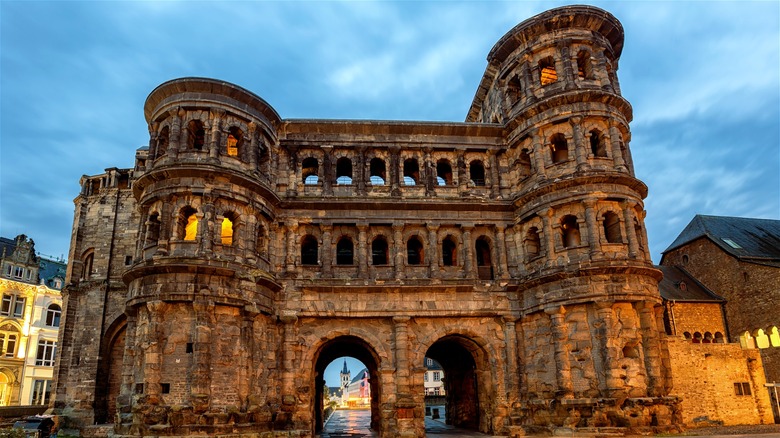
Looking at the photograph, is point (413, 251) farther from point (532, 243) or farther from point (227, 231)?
point (227, 231)

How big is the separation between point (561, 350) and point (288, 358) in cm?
1174

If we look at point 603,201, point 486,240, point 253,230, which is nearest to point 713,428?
point 603,201

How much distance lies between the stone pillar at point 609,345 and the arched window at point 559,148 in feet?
25.2

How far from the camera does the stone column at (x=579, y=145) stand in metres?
24.0

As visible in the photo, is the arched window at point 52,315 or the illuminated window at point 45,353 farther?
the arched window at point 52,315

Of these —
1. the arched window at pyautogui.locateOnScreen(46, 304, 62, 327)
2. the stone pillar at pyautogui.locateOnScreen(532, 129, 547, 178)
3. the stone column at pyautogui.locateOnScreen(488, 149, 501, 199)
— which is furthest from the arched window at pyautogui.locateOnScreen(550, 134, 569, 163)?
the arched window at pyautogui.locateOnScreen(46, 304, 62, 327)

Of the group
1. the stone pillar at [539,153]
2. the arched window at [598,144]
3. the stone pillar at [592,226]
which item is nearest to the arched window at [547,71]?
the stone pillar at [539,153]

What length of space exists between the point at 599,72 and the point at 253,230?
17991 millimetres

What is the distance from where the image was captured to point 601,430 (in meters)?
20.7

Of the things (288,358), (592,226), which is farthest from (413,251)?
(592,226)

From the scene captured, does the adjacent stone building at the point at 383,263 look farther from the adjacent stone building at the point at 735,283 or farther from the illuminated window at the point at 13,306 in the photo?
the illuminated window at the point at 13,306

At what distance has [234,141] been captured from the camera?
84.2 feet

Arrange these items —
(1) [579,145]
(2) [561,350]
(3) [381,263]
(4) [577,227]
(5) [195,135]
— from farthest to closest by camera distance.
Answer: (3) [381,263]
(4) [577,227]
(5) [195,135]
(1) [579,145]
(2) [561,350]

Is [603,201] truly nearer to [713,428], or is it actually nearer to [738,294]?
[713,428]
